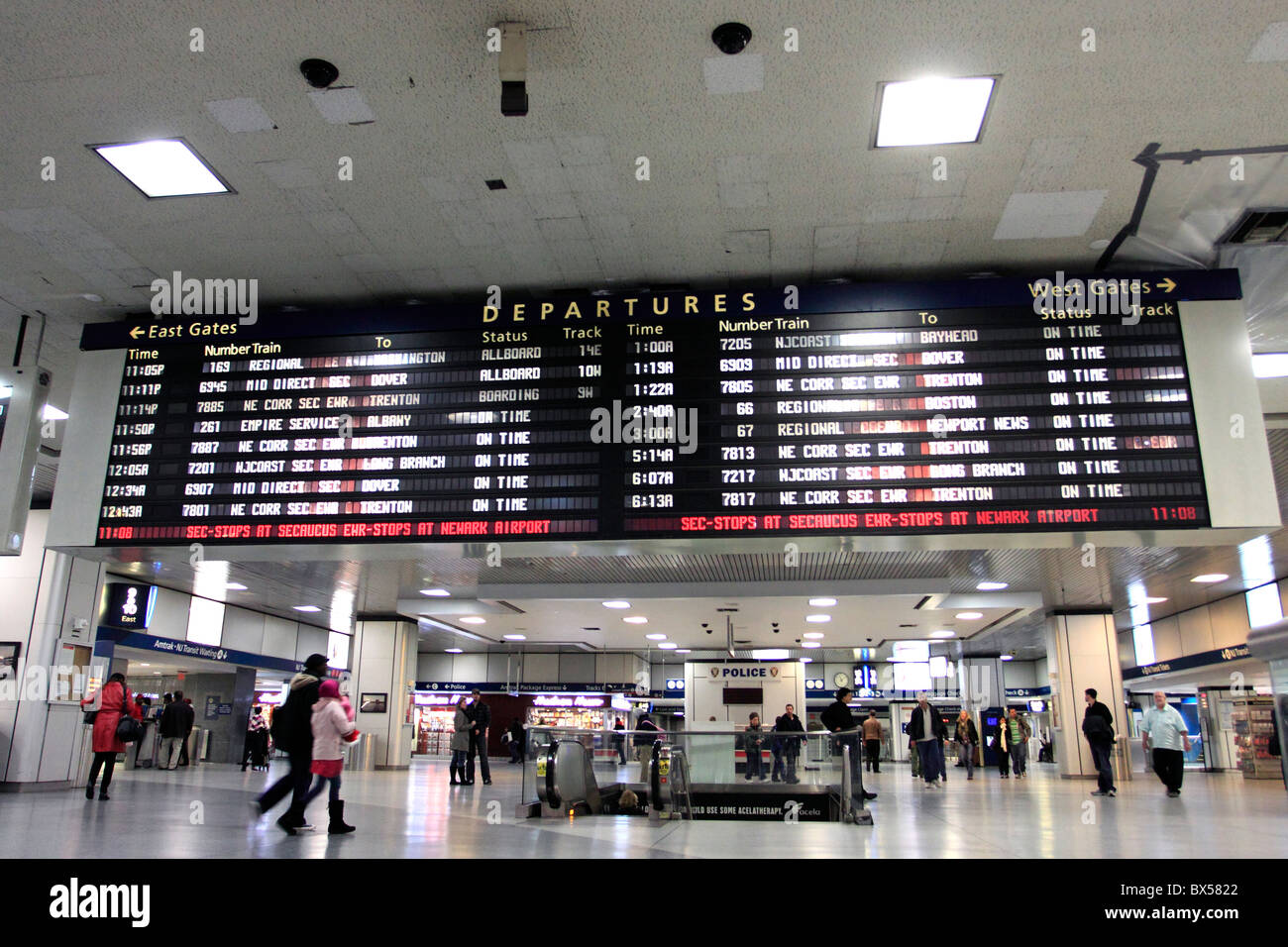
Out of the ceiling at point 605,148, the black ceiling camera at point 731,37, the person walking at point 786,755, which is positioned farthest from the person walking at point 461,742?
the black ceiling camera at point 731,37

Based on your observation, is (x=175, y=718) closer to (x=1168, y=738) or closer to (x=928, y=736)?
(x=928, y=736)

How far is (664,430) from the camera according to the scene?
6875 mm

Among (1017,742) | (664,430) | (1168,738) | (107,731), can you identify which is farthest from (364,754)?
(664,430)

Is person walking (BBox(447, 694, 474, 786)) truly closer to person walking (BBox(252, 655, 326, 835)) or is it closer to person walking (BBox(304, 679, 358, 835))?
person walking (BBox(252, 655, 326, 835))

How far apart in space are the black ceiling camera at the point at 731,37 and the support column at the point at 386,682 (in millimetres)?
18827

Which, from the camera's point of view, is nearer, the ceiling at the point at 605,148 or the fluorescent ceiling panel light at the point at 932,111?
the ceiling at the point at 605,148

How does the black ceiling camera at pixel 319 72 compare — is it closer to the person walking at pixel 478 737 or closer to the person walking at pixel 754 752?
the person walking at pixel 754 752

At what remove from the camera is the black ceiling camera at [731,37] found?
479 centimetres

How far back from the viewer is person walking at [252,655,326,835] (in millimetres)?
6945

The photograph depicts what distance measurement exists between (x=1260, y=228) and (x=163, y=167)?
7.83 meters

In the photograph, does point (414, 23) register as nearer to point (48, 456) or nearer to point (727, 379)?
point (727, 379)

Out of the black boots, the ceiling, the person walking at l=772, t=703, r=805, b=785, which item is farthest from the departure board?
the person walking at l=772, t=703, r=805, b=785

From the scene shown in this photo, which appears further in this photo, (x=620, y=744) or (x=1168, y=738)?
(x=1168, y=738)

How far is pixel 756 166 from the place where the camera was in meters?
5.96
